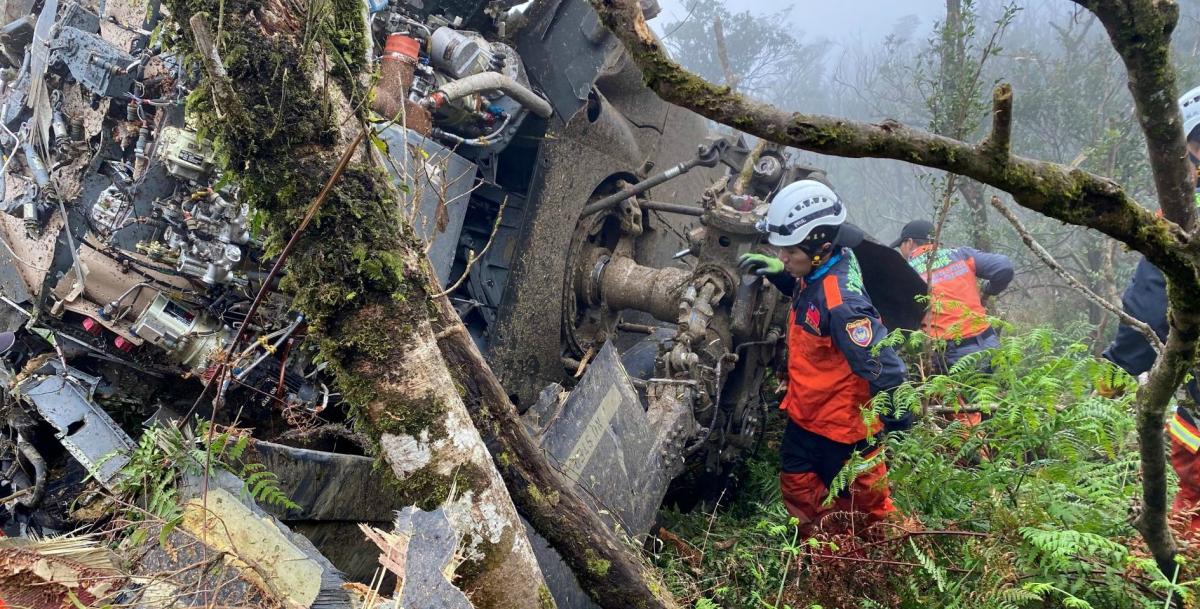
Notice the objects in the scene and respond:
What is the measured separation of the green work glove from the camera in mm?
4461

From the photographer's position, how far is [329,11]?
2.40 m

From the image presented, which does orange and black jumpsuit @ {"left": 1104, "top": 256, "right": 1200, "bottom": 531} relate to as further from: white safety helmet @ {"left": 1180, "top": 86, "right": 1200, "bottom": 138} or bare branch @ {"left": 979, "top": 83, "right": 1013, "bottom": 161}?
bare branch @ {"left": 979, "top": 83, "right": 1013, "bottom": 161}

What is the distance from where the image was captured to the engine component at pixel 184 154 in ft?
11.5

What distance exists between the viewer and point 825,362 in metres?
4.04

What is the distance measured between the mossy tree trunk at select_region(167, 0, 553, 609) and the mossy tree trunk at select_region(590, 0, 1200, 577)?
120 centimetres

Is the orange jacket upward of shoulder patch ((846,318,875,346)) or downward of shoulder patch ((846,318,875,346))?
upward

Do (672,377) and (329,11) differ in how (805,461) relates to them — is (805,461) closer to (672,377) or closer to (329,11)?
(672,377)

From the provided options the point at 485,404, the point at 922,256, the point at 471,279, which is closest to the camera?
the point at 485,404

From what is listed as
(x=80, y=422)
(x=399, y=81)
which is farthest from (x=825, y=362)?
(x=80, y=422)

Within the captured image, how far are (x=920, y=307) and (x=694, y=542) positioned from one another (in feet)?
7.22

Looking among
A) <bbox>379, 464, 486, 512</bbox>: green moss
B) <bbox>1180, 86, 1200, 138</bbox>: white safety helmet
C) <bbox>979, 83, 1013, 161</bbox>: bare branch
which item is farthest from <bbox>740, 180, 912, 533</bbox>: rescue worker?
<bbox>979, 83, 1013, 161</bbox>: bare branch

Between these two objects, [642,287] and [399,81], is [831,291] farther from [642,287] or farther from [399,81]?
[399,81]

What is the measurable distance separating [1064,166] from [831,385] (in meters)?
2.59

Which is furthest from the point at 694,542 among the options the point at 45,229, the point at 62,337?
the point at 45,229
